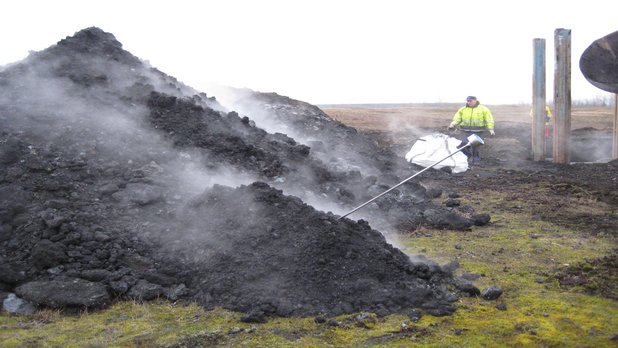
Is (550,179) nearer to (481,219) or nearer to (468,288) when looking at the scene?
(481,219)

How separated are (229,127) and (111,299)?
4285mm

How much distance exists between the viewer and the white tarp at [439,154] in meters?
12.3

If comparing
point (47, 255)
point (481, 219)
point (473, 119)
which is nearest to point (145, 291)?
point (47, 255)

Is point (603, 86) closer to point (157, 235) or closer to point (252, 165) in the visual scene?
point (252, 165)

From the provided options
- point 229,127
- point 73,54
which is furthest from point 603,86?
point 73,54

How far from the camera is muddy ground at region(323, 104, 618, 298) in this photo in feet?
23.9

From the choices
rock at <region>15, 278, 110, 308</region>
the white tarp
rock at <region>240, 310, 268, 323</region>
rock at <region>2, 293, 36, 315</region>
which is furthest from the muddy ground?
rock at <region>2, 293, 36, 315</region>

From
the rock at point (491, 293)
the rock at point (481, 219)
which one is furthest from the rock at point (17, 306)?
the rock at point (481, 219)

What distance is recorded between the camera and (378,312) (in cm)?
485

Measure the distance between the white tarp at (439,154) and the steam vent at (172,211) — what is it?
2980 millimetres

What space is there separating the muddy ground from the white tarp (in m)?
0.25

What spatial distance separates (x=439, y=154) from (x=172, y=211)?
24.9 feet

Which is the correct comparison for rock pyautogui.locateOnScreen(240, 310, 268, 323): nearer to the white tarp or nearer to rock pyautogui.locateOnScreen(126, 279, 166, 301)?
rock pyautogui.locateOnScreen(126, 279, 166, 301)

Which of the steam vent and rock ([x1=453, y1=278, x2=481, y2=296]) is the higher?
the steam vent
